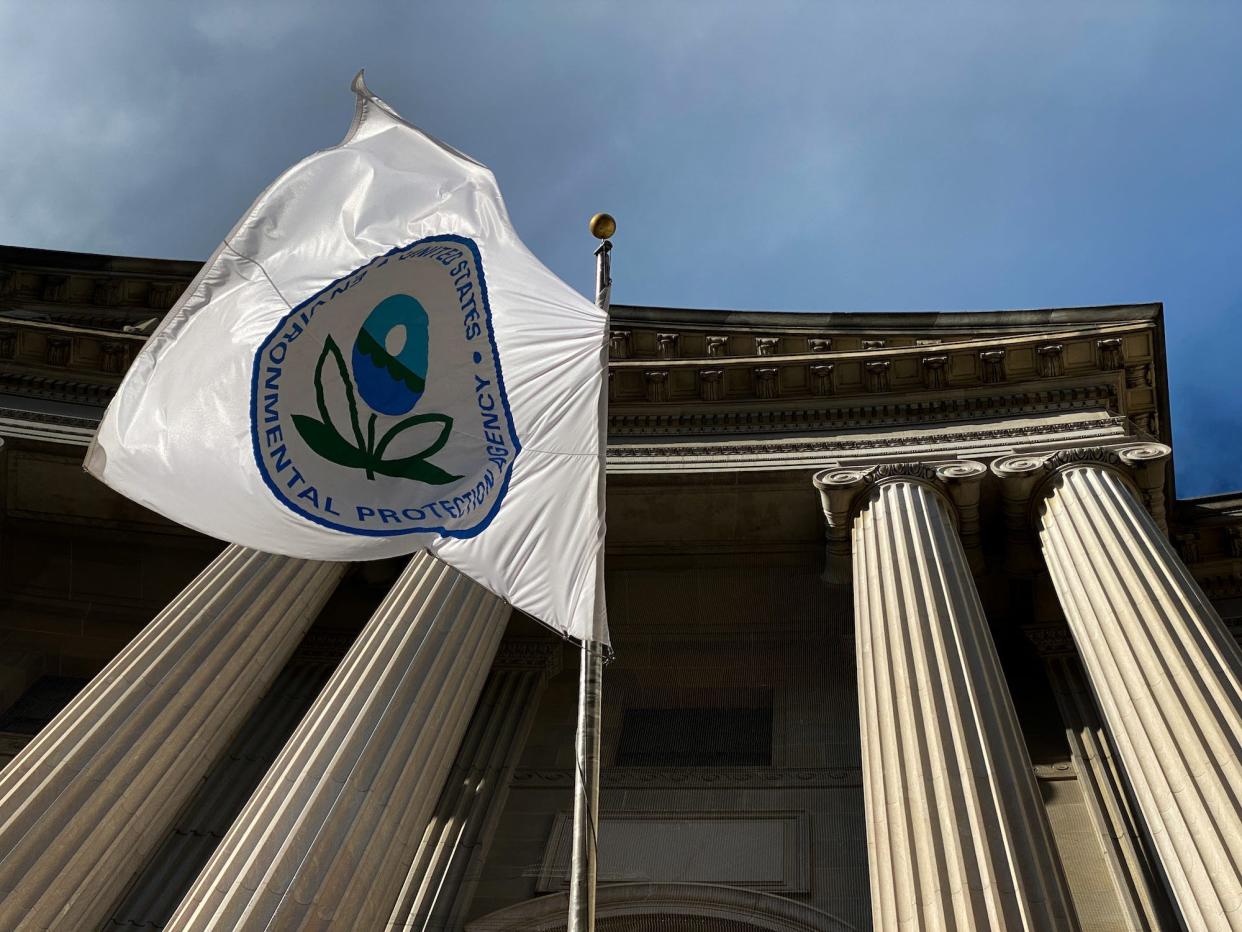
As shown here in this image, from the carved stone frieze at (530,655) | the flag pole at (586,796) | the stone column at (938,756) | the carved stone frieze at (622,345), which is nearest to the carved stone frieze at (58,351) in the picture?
the carved stone frieze at (530,655)

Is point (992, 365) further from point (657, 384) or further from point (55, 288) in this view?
point (55, 288)

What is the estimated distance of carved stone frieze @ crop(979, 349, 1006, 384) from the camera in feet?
66.3

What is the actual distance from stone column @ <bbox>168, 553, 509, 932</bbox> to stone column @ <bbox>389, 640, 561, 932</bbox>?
2479mm

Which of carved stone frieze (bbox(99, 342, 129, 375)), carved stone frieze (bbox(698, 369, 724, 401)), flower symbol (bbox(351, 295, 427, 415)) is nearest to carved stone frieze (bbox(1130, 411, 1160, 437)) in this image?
carved stone frieze (bbox(698, 369, 724, 401))

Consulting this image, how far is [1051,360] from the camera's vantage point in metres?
20.2

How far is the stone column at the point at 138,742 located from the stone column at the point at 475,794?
3.50 m

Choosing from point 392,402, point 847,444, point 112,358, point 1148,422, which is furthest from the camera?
point 112,358

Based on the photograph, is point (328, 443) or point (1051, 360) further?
point (1051, 360)

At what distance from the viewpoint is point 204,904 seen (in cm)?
1058

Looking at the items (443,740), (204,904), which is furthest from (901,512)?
(204,904)

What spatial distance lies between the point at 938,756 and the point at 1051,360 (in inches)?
406

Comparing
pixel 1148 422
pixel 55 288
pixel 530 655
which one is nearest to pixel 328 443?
pixel 530 655

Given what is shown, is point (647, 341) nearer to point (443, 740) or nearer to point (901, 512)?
point (901, 512)

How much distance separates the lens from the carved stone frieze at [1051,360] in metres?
20.1
